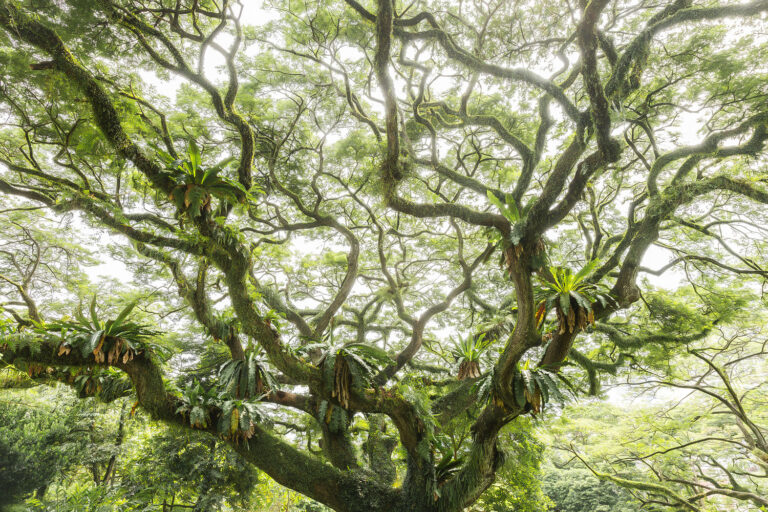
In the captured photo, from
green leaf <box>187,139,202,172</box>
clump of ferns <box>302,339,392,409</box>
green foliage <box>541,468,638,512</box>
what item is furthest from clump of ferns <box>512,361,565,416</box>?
green foliage <box>541,468,638,512</box>

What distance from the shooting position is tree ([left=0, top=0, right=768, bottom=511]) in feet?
13.2

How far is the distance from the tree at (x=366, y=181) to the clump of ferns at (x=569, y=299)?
0.13 feet

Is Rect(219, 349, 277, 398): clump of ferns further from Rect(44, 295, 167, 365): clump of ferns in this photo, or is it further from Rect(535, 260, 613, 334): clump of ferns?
Rect(535, 260, 613, 334): clump of ferns

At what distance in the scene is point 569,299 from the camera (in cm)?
377

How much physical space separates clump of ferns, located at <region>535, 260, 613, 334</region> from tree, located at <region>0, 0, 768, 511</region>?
0.04m

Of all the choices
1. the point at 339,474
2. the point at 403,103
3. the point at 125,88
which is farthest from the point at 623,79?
the point at 125,88

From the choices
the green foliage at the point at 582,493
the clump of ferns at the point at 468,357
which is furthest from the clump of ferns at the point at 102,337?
the green foliage at the point at 582,493

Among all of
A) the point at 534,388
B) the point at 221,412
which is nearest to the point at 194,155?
the point at 221,412

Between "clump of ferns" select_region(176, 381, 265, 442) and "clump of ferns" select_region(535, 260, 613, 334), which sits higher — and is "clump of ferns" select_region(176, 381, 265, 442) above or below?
below

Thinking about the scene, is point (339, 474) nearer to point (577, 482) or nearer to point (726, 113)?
point (726, 113)

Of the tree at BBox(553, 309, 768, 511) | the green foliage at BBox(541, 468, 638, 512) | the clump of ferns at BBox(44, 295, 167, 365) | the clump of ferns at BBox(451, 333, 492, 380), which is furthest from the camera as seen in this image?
the green foliage at BBox(541, 468, 638, 512)

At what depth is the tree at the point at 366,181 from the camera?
13.2ft

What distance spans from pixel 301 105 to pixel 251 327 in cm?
525

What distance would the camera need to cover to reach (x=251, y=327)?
4.36 metres
